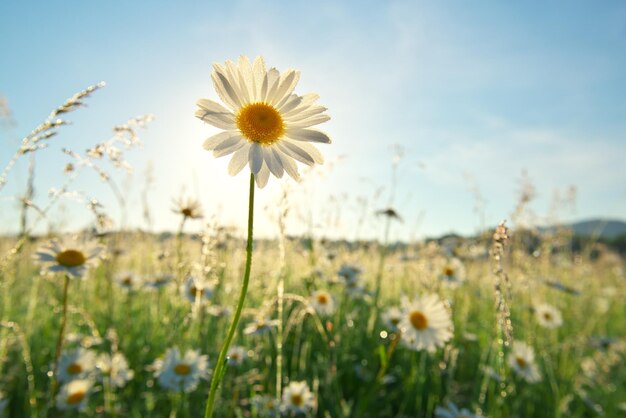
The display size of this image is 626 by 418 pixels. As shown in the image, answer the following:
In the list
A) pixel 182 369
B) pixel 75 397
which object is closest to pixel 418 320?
pixel 182 369

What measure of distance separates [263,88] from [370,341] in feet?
7.40

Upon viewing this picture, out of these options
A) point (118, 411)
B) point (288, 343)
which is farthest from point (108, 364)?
point (288, 343)

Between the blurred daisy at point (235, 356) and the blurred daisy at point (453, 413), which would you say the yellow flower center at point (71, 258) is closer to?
the blurred daisy at point (235, 356)

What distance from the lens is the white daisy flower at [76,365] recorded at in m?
2.36

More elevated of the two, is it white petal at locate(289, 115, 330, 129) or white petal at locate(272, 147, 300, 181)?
white petal at locate(289, 115, 330, 129)

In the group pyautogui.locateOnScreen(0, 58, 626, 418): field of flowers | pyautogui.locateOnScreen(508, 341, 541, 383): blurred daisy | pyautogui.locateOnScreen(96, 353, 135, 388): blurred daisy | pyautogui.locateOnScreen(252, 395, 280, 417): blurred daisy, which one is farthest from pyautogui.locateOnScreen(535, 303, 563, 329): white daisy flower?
pyautogui.locateOnScreen(96, 353, 135, 388): blurred daisy

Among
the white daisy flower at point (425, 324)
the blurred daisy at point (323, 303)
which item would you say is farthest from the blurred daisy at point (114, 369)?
the white daisy flower at point (425, 324)

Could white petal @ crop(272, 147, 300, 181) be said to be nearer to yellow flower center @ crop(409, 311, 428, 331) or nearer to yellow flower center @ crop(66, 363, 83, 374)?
yellow flower center @ crop(409, 311, 428, 331)

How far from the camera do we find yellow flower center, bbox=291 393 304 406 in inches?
84.5

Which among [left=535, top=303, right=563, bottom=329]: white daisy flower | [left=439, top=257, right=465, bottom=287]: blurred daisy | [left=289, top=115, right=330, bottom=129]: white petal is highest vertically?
[left=289, top=115, right=330, bottom=129]: white petal

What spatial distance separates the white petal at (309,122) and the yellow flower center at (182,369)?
1706 mm

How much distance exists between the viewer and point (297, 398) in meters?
2.17

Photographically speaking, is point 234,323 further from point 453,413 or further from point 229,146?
point 453,413

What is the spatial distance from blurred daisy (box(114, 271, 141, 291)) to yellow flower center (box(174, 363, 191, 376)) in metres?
1.57
